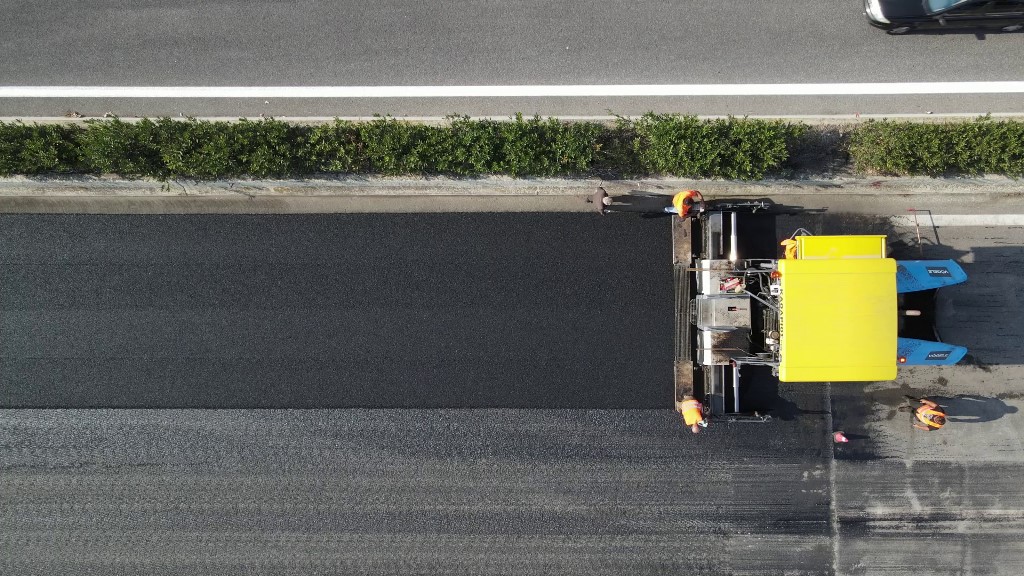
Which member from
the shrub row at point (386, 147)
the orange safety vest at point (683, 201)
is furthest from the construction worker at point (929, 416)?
the orange safety vest at point (683, 201)

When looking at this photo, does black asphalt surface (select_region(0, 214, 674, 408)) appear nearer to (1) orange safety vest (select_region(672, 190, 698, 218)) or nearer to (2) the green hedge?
(1) orange safety vest (select_region(672, 190, 698, 218))

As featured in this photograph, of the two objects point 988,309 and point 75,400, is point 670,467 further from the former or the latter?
point 75,400

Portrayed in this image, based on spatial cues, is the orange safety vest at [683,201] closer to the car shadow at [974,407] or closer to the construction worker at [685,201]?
the construction worker at [685,201]

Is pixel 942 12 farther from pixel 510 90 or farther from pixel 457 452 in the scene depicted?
pixel 457 452

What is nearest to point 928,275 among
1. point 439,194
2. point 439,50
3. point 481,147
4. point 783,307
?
point 783,307

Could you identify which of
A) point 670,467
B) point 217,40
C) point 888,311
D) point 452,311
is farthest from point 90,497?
point 888,311
